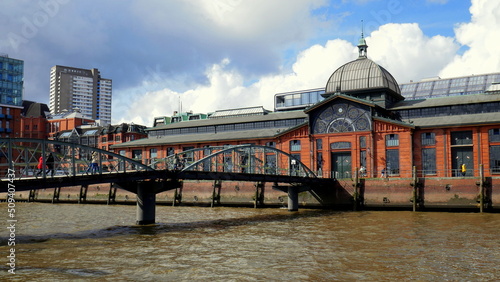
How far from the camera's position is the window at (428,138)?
48125 mm

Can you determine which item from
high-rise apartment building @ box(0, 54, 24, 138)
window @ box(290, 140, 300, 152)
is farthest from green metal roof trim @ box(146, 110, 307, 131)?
high-rise apartment building @ box(0, 54, 24, 138)

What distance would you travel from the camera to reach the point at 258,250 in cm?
2111

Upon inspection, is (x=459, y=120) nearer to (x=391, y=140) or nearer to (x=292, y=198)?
(x=391, y=140)

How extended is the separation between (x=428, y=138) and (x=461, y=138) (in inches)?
124

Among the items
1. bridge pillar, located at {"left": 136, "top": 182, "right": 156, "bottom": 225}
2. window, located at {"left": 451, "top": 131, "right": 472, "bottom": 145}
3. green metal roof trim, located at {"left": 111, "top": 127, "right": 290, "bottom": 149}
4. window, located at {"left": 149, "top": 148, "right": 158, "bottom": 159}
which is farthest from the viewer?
window, located at {"left": 149, "top": 148, "right": 158, "bottom": 159}

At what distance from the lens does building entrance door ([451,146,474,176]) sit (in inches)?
1823

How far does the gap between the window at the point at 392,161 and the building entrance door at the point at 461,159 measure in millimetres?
5469

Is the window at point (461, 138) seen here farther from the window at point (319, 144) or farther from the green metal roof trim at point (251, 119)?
the green metal roof trim at point (251, 119)

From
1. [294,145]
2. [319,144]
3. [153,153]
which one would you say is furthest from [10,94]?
[319,144]

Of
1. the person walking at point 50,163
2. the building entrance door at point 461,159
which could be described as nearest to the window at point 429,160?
the building entrance door at point 461,159

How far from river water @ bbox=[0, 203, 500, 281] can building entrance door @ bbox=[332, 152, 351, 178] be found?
1844 cm

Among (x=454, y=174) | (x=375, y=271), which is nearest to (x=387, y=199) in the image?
(x=454, y=174)

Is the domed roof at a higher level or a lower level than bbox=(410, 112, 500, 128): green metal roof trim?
higher

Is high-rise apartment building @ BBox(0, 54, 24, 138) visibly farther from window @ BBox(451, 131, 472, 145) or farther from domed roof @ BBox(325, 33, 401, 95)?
window @ BBox(451, 131, 472, 145)
